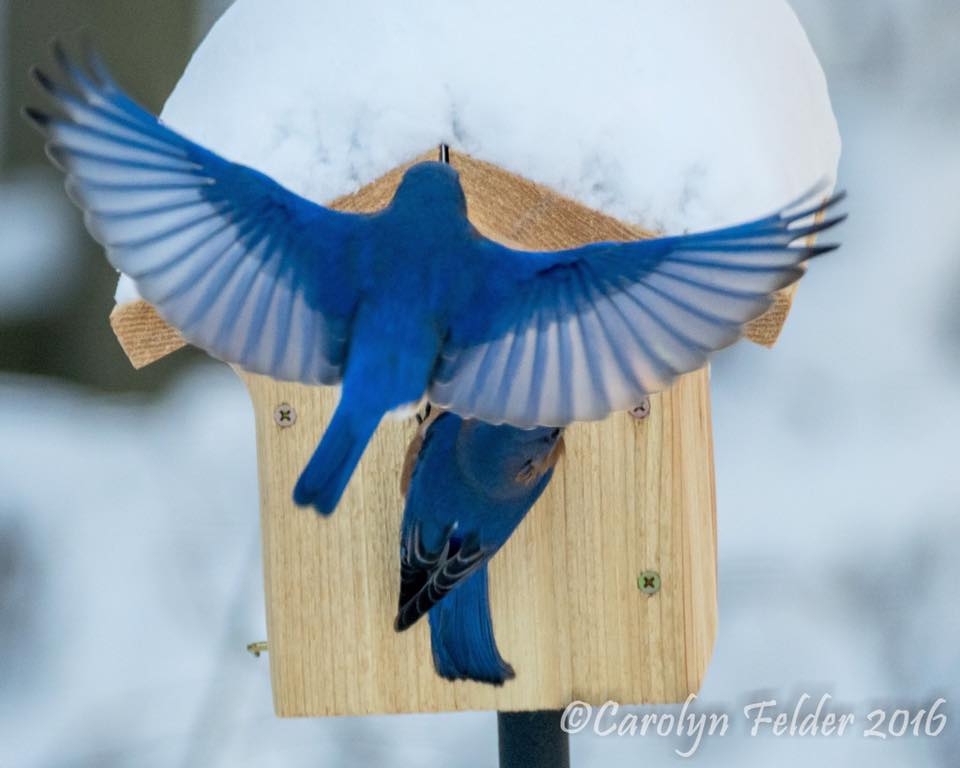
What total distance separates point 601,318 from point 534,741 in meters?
0.82

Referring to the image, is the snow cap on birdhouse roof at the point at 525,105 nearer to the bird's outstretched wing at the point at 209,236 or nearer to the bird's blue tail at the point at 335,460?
the bird's outstretched wing at the point at 209,236

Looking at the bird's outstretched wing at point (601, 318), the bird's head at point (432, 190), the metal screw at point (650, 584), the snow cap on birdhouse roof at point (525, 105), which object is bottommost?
the metal screw at point (650, 584)

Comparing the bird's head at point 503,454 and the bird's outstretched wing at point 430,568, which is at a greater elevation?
the bird's head at point 503,454

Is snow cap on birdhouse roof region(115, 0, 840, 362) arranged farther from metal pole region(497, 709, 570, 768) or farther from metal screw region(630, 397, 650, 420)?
metal pole region(497, 709, 570, 768)

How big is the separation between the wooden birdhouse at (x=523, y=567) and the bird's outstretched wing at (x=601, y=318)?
13.7 inches

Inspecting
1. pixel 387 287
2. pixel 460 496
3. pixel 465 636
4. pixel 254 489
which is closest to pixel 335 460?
pixel 387 287

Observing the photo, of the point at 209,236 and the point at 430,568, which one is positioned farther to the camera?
the point at 430,568

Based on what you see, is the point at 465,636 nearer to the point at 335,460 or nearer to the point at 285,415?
the point at 285,415

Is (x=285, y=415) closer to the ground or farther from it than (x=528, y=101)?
closer to the ground

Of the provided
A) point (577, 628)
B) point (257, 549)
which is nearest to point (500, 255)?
point (577, 628)

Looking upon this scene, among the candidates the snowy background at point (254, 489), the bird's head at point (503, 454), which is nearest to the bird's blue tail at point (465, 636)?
the bird's head at point (503, 454)

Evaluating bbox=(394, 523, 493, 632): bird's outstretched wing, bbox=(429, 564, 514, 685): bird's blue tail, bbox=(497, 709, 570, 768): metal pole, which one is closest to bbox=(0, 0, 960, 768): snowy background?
bbox=(497, 709, 570, 768): metal pole

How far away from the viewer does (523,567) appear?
290cm

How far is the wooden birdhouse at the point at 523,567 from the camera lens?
287cm
